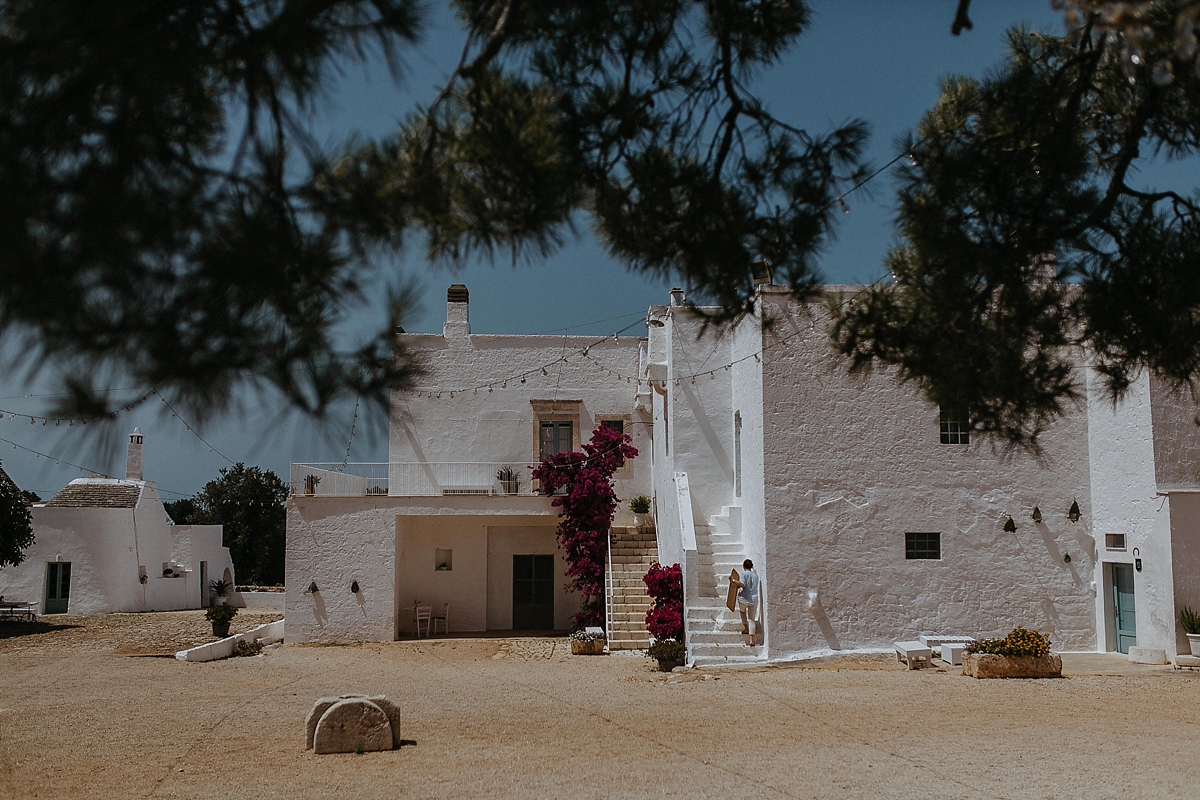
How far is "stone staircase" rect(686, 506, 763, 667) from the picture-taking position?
1412cm

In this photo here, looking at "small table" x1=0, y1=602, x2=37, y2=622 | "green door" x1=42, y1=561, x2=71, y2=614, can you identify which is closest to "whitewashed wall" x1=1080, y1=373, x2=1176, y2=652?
"small table" x1=0, y1=602, x2=37, y2=622

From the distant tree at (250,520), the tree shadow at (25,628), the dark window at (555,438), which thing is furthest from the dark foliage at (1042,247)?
the distant tree at (250,520)

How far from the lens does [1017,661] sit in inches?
481

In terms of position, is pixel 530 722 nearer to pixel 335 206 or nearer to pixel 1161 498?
pixel 335 206

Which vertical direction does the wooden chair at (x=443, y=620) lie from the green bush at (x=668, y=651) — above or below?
below

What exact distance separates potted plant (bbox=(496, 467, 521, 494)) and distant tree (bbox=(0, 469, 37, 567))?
1057 centimetres

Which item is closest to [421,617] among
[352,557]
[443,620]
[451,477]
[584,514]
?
[443,620]

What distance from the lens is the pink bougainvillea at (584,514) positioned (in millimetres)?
19109

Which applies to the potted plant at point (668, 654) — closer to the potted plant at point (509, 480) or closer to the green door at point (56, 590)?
the potted plant at point (509, 480)

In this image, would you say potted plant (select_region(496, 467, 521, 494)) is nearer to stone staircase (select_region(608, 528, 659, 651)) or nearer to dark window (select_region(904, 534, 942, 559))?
stone staircase (select_region(608, 528, 659, 651))

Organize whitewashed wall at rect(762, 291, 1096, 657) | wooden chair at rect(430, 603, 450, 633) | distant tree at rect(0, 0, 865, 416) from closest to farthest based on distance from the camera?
distant tree at rect(0, 0, 865, 416)
whitewashed wall at rect(762, 291, 1096, 657)
wooden chair at rect(430, 603, 450, 633)

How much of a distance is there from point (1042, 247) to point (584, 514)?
49.9 ft

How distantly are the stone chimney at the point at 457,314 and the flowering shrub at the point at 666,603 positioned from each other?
8.46m

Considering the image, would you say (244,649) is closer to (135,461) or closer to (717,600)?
(717,600)
